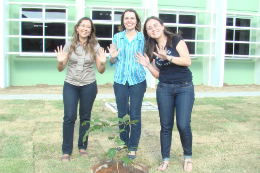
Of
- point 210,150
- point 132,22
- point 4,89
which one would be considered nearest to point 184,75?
point 132,22

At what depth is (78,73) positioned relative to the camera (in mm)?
4047

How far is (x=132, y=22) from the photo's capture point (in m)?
4.09

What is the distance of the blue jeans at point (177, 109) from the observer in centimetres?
371

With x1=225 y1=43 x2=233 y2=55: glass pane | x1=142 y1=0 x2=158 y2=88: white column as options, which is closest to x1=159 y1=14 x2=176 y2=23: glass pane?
x1=142 y1=0 x2=158 y2=88: white column

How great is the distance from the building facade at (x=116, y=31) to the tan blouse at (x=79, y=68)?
7.18m

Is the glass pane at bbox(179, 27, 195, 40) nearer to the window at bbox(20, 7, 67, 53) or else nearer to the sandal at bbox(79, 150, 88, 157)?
the window at bbox(20, 7, 67, 53)

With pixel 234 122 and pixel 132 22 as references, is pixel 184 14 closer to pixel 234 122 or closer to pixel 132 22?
pixel 234 122

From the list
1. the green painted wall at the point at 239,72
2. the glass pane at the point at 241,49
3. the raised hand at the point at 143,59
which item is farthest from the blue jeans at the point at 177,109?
the glass pane at the point at 241,49

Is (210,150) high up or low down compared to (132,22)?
down

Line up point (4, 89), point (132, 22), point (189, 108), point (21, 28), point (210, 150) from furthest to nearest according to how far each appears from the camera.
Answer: point (21, 28) → point (4, 89) → point (210, 150) → point (132, 22) → point (189, 108)

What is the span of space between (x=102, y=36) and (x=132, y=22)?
7862 millimetres

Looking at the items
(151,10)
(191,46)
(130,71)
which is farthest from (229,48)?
(130,71)

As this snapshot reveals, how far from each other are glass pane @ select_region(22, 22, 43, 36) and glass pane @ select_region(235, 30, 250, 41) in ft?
27.1

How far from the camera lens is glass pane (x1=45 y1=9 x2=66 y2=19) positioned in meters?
11.4
